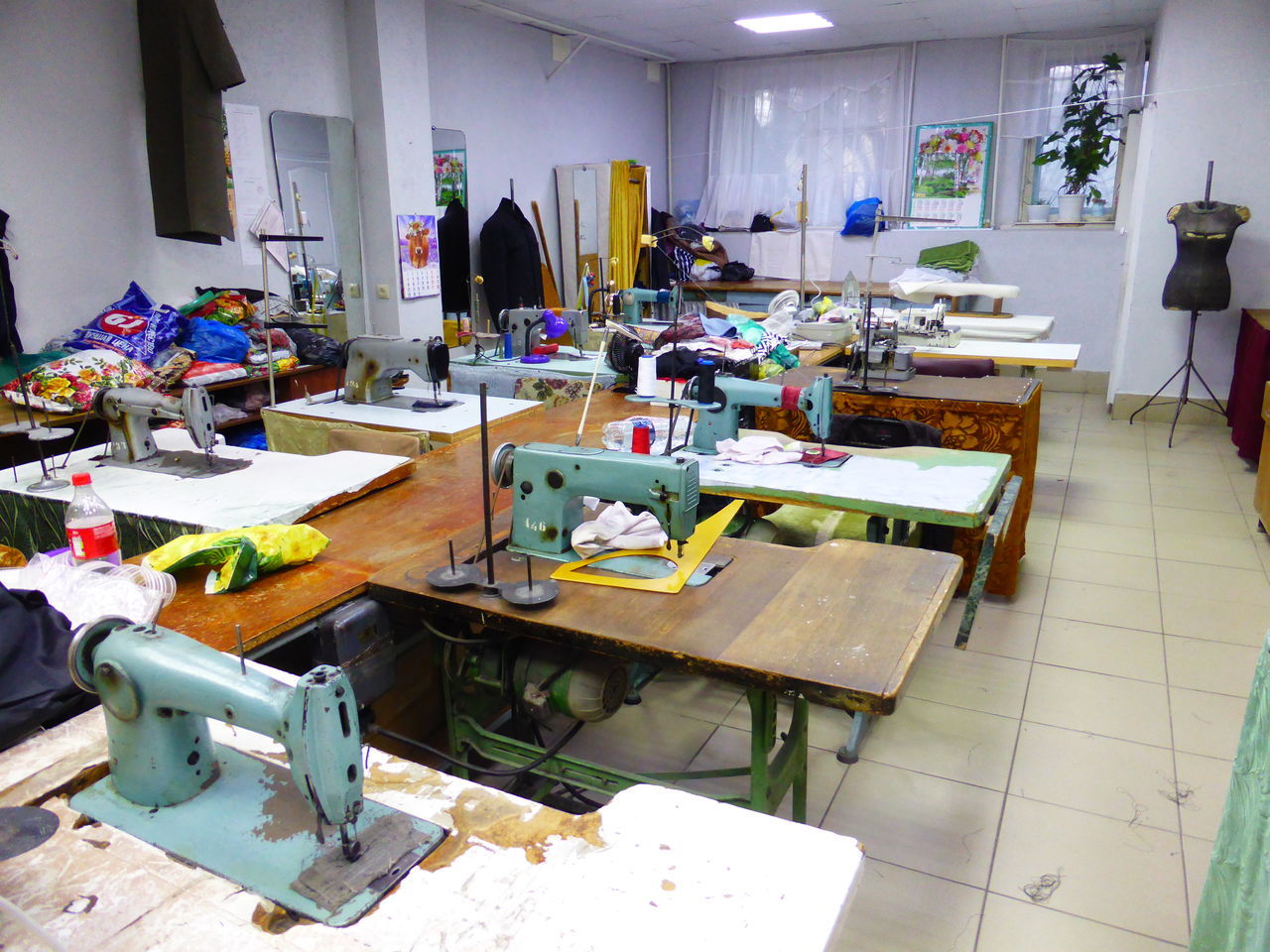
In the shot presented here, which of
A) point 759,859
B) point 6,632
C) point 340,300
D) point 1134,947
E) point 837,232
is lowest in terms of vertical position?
point 1134,947

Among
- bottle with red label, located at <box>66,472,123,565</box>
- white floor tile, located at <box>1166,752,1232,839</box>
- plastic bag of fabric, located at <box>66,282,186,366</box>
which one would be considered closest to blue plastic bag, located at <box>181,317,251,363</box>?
plastic bag of fabric, located at <box>66,282,186,366</box>

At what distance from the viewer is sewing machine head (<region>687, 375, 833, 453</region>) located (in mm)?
2436

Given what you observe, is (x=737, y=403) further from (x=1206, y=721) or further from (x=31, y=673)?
(x=31, y=673)

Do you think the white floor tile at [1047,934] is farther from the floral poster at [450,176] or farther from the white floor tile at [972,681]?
the floral poster at [450,176]

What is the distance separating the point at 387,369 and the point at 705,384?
1409 mm

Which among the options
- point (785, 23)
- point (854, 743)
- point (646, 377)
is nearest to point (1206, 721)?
point (854, 743)

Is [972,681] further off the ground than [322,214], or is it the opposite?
[322,214]

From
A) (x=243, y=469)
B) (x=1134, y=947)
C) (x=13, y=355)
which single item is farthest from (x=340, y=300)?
(x=1134, y=947)

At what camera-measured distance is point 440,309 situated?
18.5 ft

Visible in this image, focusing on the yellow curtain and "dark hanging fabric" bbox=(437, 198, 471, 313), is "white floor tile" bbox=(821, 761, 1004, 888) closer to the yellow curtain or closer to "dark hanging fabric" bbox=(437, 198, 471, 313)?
"dark hanging fabric" bbox=(437, 198, 471, 313)

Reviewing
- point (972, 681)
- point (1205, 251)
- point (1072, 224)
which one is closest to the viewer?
point (972, 681)

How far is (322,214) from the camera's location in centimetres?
498

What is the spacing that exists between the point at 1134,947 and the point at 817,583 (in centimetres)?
98

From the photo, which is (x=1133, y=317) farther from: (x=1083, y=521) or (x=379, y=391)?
(x=379, y=391)
